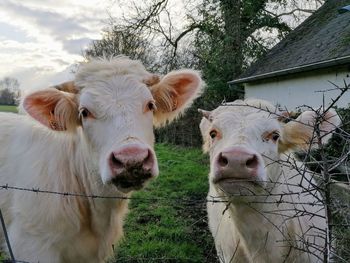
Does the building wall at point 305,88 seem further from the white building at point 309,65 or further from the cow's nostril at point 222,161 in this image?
the cow's nostril at point 222,161

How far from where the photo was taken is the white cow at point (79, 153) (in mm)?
3455

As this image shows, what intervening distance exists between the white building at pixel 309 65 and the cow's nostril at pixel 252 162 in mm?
6341

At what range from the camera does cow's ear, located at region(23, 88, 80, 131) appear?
3.73 meters

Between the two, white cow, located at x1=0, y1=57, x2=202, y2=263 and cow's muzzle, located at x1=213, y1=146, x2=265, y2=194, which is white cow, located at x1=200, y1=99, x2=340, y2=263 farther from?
white cow, located at x1=0, y1=57, x2=202, y2=263

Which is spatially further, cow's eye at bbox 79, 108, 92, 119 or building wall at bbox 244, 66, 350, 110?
building wall at bbox 244, 66, 350, 110

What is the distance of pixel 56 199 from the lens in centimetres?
373

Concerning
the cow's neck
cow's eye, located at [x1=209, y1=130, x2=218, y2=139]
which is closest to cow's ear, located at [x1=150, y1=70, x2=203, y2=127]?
cow's eye, located at [x1=209, y1=130, x2=218, y2=139]

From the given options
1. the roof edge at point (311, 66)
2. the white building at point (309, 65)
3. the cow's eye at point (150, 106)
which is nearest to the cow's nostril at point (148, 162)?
the cow's eye at point (150, 106)

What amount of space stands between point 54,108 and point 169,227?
3.79m

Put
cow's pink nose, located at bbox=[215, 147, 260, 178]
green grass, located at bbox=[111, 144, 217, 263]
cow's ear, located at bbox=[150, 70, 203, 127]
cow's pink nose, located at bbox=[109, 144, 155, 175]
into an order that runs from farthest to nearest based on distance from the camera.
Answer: green grass, located at bbox=[111, 144, 217, 263] < cow's ear, located at bbox=[150, 70, 203, 127] < cow's pink nose, located at bbox=[215, 147, 260, 178] < cow's pink nose, located at bbox=[109, 144, 155, 175]

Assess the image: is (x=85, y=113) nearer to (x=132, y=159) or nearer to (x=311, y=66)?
(x=132, y=159)

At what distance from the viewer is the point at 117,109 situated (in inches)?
134

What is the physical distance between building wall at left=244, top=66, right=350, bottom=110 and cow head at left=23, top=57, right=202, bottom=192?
648cm

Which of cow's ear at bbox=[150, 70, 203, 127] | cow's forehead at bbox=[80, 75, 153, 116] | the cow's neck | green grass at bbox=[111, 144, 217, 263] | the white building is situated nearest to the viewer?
cow's forehead at bbox=[80, 75, 153, 116]
